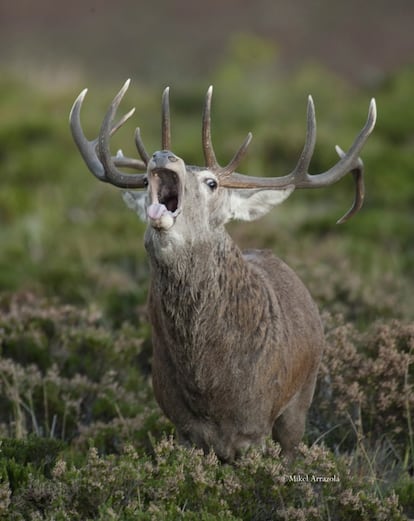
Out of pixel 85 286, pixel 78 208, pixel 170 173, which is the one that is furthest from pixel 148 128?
pixel 170 173

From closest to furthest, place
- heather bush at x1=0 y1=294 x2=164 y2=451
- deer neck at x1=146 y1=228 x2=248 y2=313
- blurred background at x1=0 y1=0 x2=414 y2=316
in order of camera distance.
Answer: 1. deer neck at x1=146 y1=228 x2=248 y2=313
2. heather bush at x1=0 y1=294 x2=164 y2=451
3. blurred background at x1=0 y1=0 x2=414 y2=316

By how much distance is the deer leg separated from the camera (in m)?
5.66

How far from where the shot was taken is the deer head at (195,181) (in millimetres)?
4812

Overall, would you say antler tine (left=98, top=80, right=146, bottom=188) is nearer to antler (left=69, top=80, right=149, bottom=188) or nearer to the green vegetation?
antler (left=69, top=80, right=149, bottom=188)

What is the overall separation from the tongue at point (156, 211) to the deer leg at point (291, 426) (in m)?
1.49

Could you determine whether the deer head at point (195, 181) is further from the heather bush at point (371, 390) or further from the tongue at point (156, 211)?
the heather bush at point (371, 390)

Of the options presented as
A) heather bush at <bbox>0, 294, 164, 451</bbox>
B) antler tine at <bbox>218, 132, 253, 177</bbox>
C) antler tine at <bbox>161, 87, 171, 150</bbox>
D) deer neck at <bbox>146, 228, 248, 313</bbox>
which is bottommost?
heather bush at <bbox>0, 294, 164, 451</bbox>

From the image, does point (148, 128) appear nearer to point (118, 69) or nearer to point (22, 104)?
point (22, 104)

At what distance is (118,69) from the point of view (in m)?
31.4

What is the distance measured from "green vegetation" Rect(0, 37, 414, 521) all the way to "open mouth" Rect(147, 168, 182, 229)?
3.44 ft

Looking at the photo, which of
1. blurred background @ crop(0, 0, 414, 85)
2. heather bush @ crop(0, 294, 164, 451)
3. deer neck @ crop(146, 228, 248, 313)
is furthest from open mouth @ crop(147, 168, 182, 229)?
blurred background @ crop(0, 0, 414, 85)

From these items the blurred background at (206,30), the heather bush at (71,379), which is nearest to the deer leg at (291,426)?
the heather bush at (71,379)

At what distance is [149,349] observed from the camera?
770 cm

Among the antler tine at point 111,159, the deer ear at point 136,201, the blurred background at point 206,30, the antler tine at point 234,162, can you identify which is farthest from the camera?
the blurred background at point 206,30
